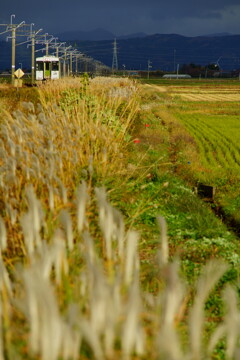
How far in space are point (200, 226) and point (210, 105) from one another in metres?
31.8

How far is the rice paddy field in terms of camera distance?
70.4 inches

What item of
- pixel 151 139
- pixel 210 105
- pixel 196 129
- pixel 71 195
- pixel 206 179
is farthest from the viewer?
pixel 210 105

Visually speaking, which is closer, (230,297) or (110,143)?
(230,297)

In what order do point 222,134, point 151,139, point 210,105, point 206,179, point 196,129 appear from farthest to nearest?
1. point 210,105
2. point 196,129
3. point 222,134
4. point 151,139
5. point 206,179

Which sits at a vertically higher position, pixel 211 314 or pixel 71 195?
pixel 71 195

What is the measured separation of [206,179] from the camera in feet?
35.8

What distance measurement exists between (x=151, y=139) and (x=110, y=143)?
789cm

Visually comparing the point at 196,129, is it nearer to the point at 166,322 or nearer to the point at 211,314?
the point at 211,314

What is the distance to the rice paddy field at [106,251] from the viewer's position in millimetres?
1789

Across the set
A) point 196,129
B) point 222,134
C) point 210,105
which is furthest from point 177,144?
point 210,105

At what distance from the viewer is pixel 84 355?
7.13 feet

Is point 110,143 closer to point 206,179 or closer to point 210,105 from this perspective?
point 206,179

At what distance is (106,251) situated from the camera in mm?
3318

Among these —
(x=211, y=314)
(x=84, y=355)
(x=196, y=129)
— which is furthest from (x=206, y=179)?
(x=196, y=129)
